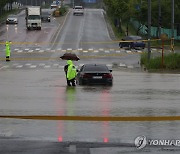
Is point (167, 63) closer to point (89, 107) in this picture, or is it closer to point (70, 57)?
point (70, 57)

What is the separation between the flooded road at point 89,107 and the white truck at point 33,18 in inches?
2227

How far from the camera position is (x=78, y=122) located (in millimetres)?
15812

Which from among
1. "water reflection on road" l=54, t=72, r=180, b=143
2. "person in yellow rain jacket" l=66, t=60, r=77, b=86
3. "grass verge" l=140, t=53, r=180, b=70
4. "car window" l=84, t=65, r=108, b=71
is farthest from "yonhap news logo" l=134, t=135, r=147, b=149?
"grass verge" l=140, t=53, r=180, b=70

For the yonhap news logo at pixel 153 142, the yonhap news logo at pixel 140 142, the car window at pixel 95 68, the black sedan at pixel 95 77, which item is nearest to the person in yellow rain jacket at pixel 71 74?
the black sedan at pixel 95 77

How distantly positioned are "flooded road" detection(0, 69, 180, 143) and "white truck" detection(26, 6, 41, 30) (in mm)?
56577

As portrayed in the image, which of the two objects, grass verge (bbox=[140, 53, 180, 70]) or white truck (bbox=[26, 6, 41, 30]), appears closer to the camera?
grass verge (bbox=[140, 53, 180, 70])

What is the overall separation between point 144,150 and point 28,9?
79134 millimetres

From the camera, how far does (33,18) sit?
8831 cm

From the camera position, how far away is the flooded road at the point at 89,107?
1407 centimetres

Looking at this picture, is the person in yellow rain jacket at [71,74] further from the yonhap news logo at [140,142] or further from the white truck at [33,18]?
the white truck at [33,18]

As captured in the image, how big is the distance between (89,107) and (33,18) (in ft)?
230

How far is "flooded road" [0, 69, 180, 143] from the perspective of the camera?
14.1 meters

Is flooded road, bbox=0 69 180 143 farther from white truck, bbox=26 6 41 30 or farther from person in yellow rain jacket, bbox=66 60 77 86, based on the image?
white truck, bbox=26 6 41 30

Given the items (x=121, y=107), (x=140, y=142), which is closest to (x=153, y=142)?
(x=140, y=142)
